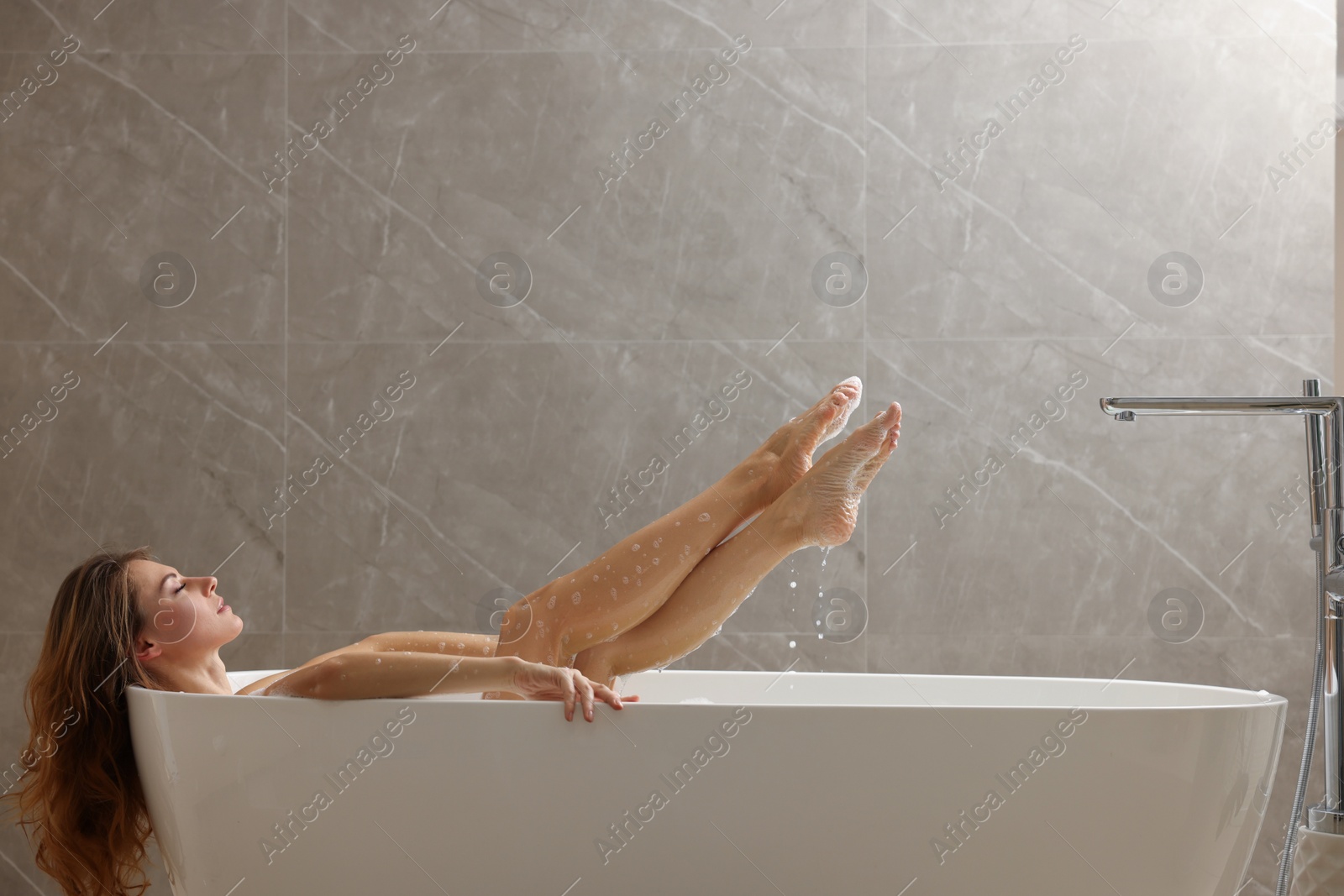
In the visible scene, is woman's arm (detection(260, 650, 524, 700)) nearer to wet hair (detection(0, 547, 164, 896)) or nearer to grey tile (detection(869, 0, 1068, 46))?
wet hair (detection(0, 547, 164, 896))

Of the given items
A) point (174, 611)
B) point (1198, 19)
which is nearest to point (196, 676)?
point (174, 611)

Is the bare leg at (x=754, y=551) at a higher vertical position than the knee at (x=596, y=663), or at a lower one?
higher

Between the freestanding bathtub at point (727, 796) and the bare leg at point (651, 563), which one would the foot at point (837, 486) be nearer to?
the bare leg at point (651, 563)

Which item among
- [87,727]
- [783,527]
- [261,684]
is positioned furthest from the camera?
[261,684]

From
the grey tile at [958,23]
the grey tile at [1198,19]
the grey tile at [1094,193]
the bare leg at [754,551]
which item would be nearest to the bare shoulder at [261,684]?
the bare leg at [754,551]

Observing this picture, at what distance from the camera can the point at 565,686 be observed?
136cm

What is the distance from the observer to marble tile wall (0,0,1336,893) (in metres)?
2.35

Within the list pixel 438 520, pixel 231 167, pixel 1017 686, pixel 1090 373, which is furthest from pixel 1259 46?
pixel 231 167

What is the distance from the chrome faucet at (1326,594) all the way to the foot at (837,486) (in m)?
0.56

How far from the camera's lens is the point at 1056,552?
A: 92.4 inches

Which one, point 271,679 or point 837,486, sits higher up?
point 837,486

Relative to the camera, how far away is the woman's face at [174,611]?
151 cm

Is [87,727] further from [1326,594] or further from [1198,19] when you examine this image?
[1198,19]

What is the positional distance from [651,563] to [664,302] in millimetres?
909
